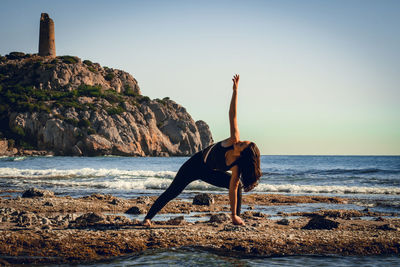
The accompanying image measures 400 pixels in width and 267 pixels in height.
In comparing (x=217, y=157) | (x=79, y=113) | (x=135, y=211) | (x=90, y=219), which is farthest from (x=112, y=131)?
(x=217, y=157)

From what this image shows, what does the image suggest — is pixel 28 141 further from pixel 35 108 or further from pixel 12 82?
pixel 12 82

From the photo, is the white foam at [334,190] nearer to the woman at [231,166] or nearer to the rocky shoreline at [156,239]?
the rocky shoreline at [156,239]

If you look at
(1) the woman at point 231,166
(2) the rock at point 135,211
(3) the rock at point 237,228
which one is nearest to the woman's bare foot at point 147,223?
(1) the woman at point 231,166

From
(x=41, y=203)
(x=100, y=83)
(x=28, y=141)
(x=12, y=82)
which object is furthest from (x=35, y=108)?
(x=41, y=203)

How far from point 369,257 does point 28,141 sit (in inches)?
3024

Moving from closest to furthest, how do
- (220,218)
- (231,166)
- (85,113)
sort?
(231,166) → (220,218) → (85,113)

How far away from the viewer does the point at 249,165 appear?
5.91 metres

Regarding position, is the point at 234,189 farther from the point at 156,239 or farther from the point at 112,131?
the point at 112,131

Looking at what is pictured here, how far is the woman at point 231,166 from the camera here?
19.2 ft

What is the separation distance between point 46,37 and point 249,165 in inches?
4283

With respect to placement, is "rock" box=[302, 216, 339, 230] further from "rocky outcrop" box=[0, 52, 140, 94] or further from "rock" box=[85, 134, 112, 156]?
"rocky outcrop" box=[0, 52, 140, 94]

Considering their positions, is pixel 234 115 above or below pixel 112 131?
below

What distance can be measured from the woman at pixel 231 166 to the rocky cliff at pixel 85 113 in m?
70.0

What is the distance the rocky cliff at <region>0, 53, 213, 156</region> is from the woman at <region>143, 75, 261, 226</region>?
→ 70012 mm
